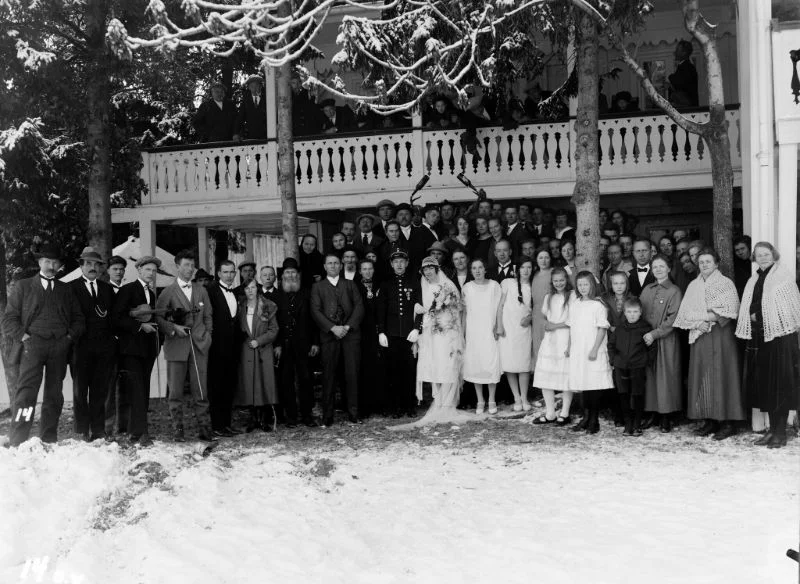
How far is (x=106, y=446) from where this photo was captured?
8.40 metres

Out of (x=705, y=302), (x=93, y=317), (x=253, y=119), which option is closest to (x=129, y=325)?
(x=93, y=317)

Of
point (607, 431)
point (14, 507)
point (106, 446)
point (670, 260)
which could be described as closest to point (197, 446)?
point (106, 446)

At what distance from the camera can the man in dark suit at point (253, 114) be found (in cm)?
1673

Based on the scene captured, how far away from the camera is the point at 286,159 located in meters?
12.3

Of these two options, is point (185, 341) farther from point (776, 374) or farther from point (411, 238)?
point (776, 374)

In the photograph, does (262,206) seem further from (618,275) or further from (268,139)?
(618,275)

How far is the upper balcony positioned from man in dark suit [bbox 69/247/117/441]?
7.12 m

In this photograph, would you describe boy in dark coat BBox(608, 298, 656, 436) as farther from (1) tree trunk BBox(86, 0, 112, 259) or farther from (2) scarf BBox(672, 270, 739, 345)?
(1) tree trunk BBox(86, 0, 112, 259)

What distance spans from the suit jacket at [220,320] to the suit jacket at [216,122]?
24.6 feet

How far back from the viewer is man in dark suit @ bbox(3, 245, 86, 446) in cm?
874

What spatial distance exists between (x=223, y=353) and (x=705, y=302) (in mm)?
4897

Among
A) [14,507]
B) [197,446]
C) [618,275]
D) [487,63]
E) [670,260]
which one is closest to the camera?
[14,507]

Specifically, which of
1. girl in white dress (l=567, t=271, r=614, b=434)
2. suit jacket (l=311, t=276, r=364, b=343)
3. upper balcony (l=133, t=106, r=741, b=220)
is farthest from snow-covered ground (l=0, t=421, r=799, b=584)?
upper balcony (l=133, t=106, r=741, b=220)

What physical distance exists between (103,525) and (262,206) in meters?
10.6
